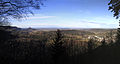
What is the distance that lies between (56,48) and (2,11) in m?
10.3

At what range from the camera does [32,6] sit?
Result: 470 centimetres

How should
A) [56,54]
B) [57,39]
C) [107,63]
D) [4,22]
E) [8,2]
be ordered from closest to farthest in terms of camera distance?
[8,2] → [4,22] → [107,63] → [56,54] → [57,39]

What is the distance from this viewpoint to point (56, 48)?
1402 cm

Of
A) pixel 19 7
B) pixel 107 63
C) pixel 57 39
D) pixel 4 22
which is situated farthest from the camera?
pixel 57 39

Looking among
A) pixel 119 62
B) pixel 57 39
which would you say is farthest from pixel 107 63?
pixel 57 39

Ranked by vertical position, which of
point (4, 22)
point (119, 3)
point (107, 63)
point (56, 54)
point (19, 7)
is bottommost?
point (56, 54)

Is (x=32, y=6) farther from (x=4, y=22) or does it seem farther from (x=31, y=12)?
(x=4, y=22)

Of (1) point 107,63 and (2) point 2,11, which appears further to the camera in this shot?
(1) point 107,63

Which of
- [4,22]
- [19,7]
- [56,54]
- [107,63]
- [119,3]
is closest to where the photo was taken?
[19,7]

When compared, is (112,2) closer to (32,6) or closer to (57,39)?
(32,6)

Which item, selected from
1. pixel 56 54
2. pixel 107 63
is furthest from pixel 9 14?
pixel 56 54

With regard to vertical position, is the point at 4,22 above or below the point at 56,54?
above

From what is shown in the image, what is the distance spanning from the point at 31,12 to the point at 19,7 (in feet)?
1.98

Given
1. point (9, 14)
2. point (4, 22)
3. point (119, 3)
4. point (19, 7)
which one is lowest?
point (4, 22)
